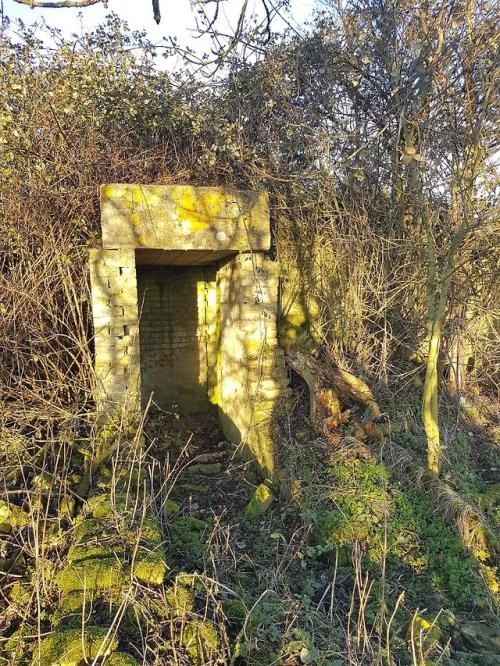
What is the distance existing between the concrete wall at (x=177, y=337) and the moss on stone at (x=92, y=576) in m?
4.78

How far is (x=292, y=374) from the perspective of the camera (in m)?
5.82

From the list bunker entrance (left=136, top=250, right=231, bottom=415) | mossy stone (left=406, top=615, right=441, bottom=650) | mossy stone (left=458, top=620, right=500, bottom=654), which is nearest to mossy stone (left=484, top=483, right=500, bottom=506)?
mossy stone (left=458, top=620, right=500, bottom=654)

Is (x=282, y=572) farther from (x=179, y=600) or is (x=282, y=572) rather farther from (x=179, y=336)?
(x=179, y=336)

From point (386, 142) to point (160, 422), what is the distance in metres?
5.16

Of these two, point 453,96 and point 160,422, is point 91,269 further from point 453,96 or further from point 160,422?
point 453,96

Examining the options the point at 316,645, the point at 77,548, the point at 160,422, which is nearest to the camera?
the point at 316,645

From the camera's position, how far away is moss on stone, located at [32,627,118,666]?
199cm

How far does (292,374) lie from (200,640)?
12.6 feet

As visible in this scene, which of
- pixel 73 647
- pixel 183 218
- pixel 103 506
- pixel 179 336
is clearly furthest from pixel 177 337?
pixel 73 647

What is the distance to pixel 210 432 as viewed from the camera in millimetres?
6902

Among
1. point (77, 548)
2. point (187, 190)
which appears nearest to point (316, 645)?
point (77, 548)

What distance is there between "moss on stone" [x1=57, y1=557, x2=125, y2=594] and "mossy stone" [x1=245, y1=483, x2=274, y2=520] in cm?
211

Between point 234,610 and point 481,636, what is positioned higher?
point 234,610

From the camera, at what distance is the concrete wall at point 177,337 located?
7469mm
